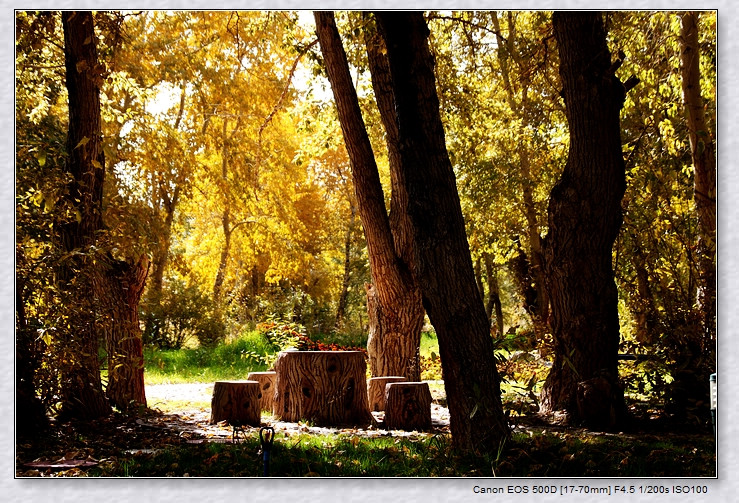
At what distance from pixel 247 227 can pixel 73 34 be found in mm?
8660

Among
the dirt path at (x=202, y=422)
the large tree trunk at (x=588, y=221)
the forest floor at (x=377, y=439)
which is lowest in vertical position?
the dirt path at (x=202, y=422)

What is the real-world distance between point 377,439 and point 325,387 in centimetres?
131

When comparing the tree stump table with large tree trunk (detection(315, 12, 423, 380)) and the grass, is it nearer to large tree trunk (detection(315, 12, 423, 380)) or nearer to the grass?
large tree trunk (detection(315, 12, 423, 380))

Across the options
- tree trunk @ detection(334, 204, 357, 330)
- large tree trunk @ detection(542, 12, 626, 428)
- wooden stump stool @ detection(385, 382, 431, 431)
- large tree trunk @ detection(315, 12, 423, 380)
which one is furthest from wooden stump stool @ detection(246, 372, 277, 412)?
tree trunk @ detection(334, 204, 357, 330)

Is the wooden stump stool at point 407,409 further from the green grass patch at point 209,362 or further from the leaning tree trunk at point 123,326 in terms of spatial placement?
the green grass patch at point 209,362

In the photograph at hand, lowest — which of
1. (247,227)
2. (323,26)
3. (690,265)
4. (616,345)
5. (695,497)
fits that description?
(695,497)

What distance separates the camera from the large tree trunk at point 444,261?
4016 mm

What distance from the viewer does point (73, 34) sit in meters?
5.77

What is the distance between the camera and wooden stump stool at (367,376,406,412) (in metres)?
7.56

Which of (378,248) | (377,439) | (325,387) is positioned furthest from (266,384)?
(377,439)

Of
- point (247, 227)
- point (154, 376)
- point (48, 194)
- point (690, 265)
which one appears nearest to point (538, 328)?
point (690, 265)

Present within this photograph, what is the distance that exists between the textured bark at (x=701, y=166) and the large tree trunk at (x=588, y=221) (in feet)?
2.24

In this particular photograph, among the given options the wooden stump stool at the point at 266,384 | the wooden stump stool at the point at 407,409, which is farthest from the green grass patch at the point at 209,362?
the wooden stump stool at the point at 407,409

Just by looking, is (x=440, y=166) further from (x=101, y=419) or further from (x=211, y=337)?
(x=211, y=337)
